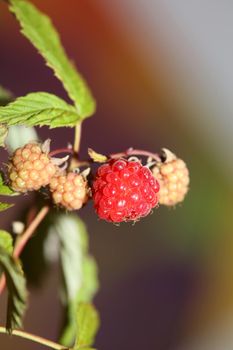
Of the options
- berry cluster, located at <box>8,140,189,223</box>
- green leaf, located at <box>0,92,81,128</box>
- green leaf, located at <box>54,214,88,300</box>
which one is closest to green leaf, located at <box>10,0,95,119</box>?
green leaf, located at <box>0,92,81,128</box>

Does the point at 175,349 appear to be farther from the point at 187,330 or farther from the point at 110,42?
the point at 110,42

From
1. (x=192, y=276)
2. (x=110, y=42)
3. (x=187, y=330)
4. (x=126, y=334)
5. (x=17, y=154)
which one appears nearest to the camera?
(x=17, y=154)

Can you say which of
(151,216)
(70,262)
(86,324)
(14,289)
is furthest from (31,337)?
(151,216)

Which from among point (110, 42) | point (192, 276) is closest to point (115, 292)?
point (192, 276)

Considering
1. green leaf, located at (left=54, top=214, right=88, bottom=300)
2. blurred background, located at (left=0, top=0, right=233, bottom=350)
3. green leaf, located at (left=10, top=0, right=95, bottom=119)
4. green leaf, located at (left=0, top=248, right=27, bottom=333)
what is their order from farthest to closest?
1. blurred background, located at (left=0, top=0, right=233, bottom=350)
2. green leaf, located at (left=54, top=214, right=88, bottom=300)
3. green leaf, located at (left=10, top=0, right=95, bottom=119)
4. green leaf, located at (left=0, top=248, right=27, bottom=333)

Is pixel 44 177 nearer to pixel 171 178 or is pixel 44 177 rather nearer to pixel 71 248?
pixel 171 178

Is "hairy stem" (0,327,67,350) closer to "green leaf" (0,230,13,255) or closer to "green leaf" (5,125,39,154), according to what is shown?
"green leaf" (0,230,13,255)

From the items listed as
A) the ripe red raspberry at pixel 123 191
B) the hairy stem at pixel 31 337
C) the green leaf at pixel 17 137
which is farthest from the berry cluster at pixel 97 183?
the hairy stem at pixel 31 337

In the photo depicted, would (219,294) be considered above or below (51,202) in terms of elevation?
below
